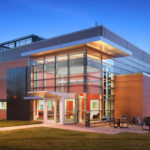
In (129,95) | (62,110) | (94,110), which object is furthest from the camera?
(129,95)

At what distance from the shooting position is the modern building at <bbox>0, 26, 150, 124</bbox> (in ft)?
61.5

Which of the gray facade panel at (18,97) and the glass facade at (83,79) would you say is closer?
the glass facade at (83,79)

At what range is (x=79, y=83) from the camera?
18.9 m

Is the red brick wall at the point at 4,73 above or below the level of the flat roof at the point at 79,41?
below

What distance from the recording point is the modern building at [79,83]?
61.5 ft

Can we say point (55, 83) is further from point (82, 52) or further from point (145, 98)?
point (145, 98)

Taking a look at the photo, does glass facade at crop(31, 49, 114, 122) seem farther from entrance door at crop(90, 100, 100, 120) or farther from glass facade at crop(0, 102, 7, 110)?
glass facade at crop(0, 102, 7, 110)

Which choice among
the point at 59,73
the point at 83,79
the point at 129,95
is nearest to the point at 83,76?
the point at 83,79

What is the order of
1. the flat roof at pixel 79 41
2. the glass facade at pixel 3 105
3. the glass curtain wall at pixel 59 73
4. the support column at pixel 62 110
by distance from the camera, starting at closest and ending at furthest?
the support column at pixel 62 110 < the glass curtain wall at pixel 59 73 < the flat roof at pixel 79 41 < the glass facade at pixel 3 105

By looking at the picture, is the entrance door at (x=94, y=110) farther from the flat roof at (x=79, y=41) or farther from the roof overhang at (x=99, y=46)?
the flat roof at (x=79, y=41)

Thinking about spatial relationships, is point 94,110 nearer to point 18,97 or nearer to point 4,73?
point 18,97

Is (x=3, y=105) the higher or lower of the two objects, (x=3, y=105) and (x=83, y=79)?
the lower

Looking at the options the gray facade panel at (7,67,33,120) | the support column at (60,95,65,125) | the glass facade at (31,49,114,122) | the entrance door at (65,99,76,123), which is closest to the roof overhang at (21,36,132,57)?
the glass facade at (31,49,114,122)

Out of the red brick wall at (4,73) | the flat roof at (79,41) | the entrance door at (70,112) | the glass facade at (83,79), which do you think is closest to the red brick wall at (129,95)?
the glass facade at (83,79)
